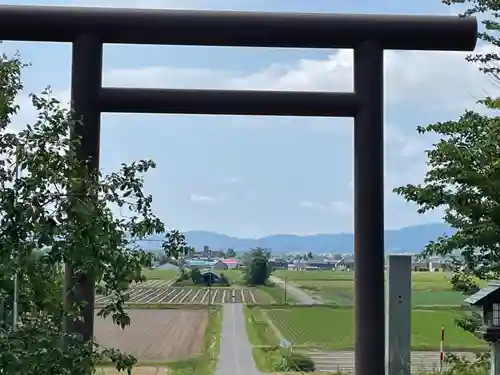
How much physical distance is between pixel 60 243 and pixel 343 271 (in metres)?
1.27

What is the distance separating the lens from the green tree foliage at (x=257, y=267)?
7.84ft

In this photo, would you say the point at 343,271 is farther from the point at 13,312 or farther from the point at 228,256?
the point at 13,312

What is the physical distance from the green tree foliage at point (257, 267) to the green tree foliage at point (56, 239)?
2.48 ft

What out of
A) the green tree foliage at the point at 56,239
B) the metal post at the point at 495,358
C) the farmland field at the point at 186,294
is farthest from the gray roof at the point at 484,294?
the green tree foliage at the point at 56,239

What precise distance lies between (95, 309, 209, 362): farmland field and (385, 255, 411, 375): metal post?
2.35ft

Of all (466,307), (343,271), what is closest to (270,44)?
(343,271)

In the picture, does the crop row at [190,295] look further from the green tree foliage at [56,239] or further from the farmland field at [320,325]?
the green tree foliage at [56,239]

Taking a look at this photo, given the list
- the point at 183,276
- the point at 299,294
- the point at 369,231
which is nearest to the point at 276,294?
the point at 299,294

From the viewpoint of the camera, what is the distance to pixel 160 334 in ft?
7.96

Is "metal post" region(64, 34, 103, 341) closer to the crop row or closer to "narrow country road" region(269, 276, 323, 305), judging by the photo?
the crop row

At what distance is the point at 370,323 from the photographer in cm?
200

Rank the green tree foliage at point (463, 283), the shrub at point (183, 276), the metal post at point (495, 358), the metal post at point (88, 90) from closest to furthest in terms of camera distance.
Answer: the metal post at point (88, 90)
the shrub at point (183, 276)
the metal post at point (495, 358)
the green tree foliage at point (463, 283)

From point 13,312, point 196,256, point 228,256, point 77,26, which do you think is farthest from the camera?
point 228,256

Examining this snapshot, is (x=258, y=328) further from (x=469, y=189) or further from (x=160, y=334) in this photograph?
(x=469, y=189)
